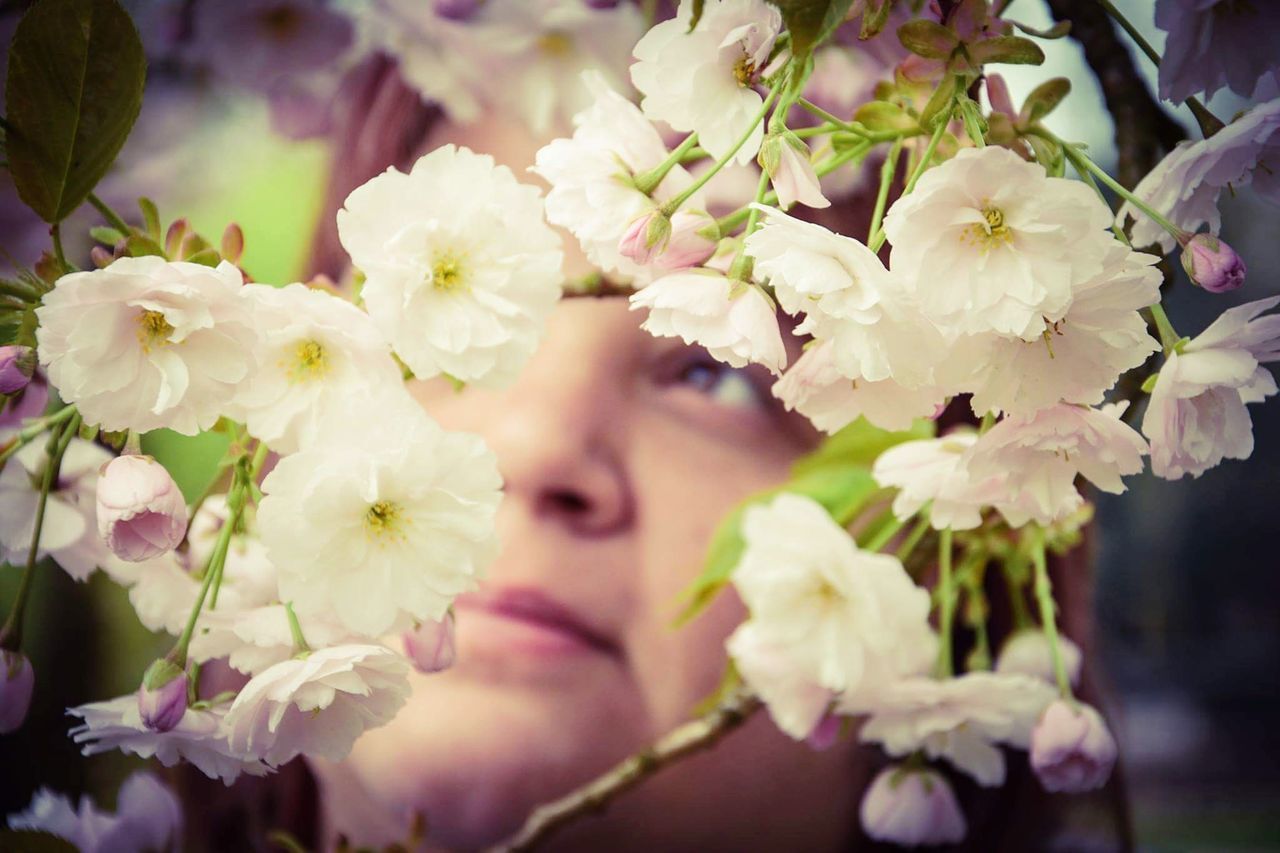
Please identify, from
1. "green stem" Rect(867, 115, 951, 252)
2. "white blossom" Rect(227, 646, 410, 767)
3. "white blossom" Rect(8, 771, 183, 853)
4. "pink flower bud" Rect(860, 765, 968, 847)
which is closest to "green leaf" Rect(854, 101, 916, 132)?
"green stem" Rect(867, 115, 951, 252)

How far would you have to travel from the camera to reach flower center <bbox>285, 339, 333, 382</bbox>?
1.17ft

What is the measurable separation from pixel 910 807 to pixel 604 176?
405 mm

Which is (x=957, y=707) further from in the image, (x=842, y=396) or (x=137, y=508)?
(x=137, y=508)

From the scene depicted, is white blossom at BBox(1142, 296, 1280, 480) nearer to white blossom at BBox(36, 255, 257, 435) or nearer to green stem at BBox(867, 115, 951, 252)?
green stem at BBox(867, 115, 951, 252)

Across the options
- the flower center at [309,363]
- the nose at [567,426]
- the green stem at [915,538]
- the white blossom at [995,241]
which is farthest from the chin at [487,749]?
the white blossom at [995,241]

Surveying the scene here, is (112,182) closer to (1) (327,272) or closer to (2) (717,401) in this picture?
(1) (327,272)

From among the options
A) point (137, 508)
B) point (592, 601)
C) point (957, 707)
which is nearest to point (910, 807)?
point (957, 707)

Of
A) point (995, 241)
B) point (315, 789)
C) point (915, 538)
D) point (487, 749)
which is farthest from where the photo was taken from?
point (315, 789)

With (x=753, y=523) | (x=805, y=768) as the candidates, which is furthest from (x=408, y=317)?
Result: (x=805, y=768)

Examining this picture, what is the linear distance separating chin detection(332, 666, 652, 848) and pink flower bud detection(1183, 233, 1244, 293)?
1.47 feet

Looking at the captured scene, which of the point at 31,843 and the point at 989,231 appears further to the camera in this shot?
the point at 31,843

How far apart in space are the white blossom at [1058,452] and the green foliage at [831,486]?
0.68 ft

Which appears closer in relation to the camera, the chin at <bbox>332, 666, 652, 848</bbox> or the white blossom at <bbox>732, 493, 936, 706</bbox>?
the white blossom at <bbox>732, 493, 936, 706</bbox>

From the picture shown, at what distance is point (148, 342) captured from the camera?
331 millimetres
